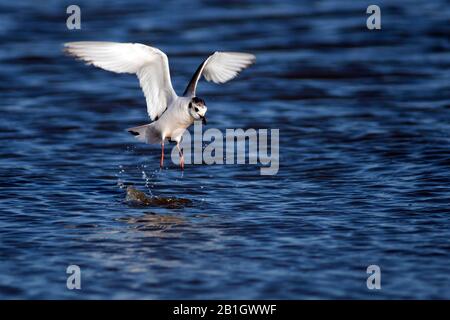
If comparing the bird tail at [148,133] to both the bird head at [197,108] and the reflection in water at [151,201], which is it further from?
the bird head at [197,108]

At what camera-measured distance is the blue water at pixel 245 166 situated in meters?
7.69

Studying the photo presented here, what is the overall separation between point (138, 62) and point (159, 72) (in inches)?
9.5

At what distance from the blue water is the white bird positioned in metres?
0.76

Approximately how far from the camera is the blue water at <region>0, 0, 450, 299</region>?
7.69 meters

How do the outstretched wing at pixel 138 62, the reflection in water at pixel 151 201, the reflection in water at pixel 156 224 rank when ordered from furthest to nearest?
the reflection in water at pixel 151 201 → the outstretched wing at pixel 138 62 → the reflection in water at pixel 156 224

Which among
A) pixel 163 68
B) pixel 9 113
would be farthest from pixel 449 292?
pixel 9 113

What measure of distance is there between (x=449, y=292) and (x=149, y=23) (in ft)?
41.1

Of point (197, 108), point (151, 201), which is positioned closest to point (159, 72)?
point (197, 108)

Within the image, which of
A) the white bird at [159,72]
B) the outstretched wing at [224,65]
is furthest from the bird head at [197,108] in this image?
the outstretched wing at [224,65]

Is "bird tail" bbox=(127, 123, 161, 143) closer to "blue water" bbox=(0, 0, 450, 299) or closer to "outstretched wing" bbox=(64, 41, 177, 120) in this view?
"outstretched wing" bbox=(64, 41, 177, 120)

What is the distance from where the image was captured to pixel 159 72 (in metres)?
9.65

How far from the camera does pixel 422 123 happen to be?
503 inches

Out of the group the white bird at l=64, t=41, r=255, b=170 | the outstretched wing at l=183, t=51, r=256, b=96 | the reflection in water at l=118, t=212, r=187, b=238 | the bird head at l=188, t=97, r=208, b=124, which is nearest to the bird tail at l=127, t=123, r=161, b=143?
the white bird at l=64, t=41, r=255, b=170
